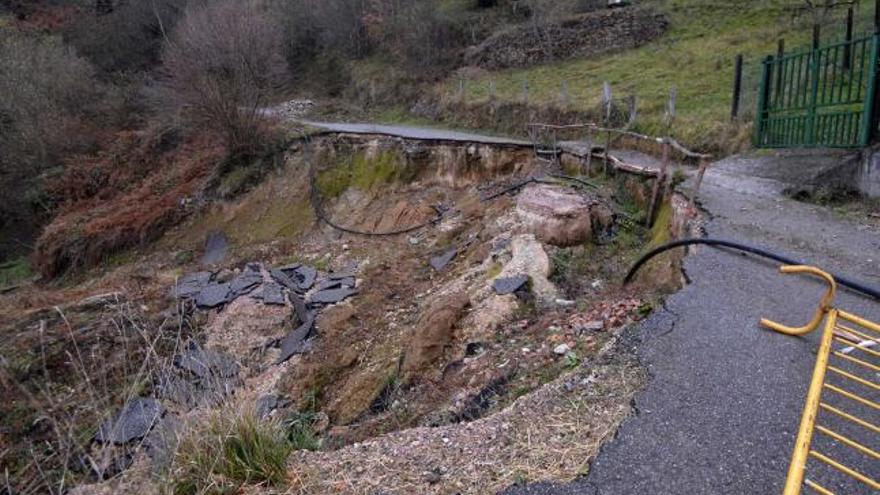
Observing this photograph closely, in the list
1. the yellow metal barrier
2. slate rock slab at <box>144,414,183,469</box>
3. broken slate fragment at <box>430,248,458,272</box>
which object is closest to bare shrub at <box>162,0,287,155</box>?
broken slate fragment at <box>430,248,458,272</box>

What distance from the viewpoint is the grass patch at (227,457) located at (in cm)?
267

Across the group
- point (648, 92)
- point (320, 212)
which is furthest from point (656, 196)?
point (320, 212)

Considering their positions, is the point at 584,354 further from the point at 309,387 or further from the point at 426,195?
the point at 426,195

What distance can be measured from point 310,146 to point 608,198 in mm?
10363

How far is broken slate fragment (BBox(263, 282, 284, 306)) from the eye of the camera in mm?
10695

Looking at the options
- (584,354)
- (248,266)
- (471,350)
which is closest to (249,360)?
(471,350)

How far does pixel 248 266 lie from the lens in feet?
42.8

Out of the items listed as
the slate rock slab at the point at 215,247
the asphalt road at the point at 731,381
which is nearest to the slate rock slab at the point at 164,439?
the asphalt road at the point at 731,381

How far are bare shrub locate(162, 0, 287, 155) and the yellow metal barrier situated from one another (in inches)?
619

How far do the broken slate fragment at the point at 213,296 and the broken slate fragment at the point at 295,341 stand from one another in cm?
263

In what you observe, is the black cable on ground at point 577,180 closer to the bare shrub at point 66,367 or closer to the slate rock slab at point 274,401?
the slate rock slab at point 274,401

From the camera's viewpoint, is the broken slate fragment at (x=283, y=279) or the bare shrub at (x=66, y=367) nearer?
the bare shrub at (x=66, y=367)

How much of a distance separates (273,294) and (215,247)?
521cm

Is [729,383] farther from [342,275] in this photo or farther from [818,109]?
[342,275]
